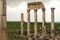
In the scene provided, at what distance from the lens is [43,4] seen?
29.2 m

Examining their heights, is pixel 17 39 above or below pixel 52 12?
below

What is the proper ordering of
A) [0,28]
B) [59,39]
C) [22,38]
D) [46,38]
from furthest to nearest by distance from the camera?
1. [22,38]
2. [46,38]
3. [59,39]
4. [0,28]

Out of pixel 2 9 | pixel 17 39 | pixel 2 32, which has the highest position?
pixel 2 9

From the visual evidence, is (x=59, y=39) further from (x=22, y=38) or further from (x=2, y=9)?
(x=2, y=9)

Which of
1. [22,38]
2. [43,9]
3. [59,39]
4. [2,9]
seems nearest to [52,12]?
[43,9]

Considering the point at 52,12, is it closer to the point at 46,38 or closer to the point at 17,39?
the point at 46,38

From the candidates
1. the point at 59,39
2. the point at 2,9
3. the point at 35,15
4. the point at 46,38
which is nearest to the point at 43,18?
the point at 35,15

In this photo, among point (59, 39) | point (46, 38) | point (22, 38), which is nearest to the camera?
point (59, 39)

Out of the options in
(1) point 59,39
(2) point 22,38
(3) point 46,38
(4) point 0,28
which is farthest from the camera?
(2) point 22,38

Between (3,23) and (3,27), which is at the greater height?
(3,23)

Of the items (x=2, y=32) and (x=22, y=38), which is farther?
(x=22, y=38)

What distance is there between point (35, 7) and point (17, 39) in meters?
5.35

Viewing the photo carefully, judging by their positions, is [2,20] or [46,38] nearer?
[2,20]

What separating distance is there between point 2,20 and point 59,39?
1494cm
